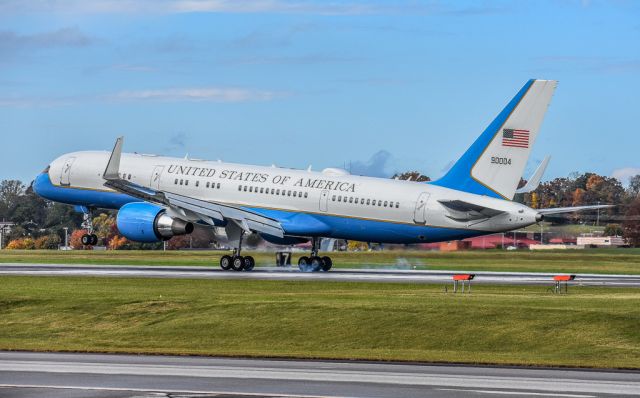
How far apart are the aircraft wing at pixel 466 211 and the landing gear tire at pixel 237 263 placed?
1082 centimetres

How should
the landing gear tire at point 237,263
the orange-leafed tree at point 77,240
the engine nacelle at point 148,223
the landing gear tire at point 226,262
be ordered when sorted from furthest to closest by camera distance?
the orange-leafed tree at point 77,240 < the landing gear tire at point 226,262 < the landing gear tire at point 237,263 < the engine nacelle at point 148,223

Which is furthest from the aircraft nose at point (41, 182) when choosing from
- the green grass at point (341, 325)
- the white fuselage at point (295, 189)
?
the green grass at point (341, 325)

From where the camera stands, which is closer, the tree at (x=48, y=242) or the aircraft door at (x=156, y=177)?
the aircraft door at (x=156, y=177)

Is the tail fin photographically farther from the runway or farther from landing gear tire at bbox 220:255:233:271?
landing gear tire at bbox 220:255:233:271

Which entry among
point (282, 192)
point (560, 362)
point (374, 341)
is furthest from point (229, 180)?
point (560, 362)

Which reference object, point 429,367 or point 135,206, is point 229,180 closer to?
point 135,206

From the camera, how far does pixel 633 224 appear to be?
134625mm

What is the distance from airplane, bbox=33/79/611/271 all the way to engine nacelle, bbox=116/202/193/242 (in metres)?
0.05

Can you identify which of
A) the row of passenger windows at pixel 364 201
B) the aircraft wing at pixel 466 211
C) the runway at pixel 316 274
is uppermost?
the row of passenger windows at pixel 364 201

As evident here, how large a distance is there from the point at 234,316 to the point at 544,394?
1771cm

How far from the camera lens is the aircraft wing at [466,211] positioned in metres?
65.6

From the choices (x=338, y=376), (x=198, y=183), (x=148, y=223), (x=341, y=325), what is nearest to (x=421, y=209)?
(x=198, y=183)

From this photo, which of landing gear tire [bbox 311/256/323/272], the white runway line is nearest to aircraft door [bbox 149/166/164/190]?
landing gear tire [bbox 311/256/323/272]

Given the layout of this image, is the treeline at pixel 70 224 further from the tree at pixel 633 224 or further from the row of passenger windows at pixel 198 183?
the row of passenger windows at pixel 198 183
